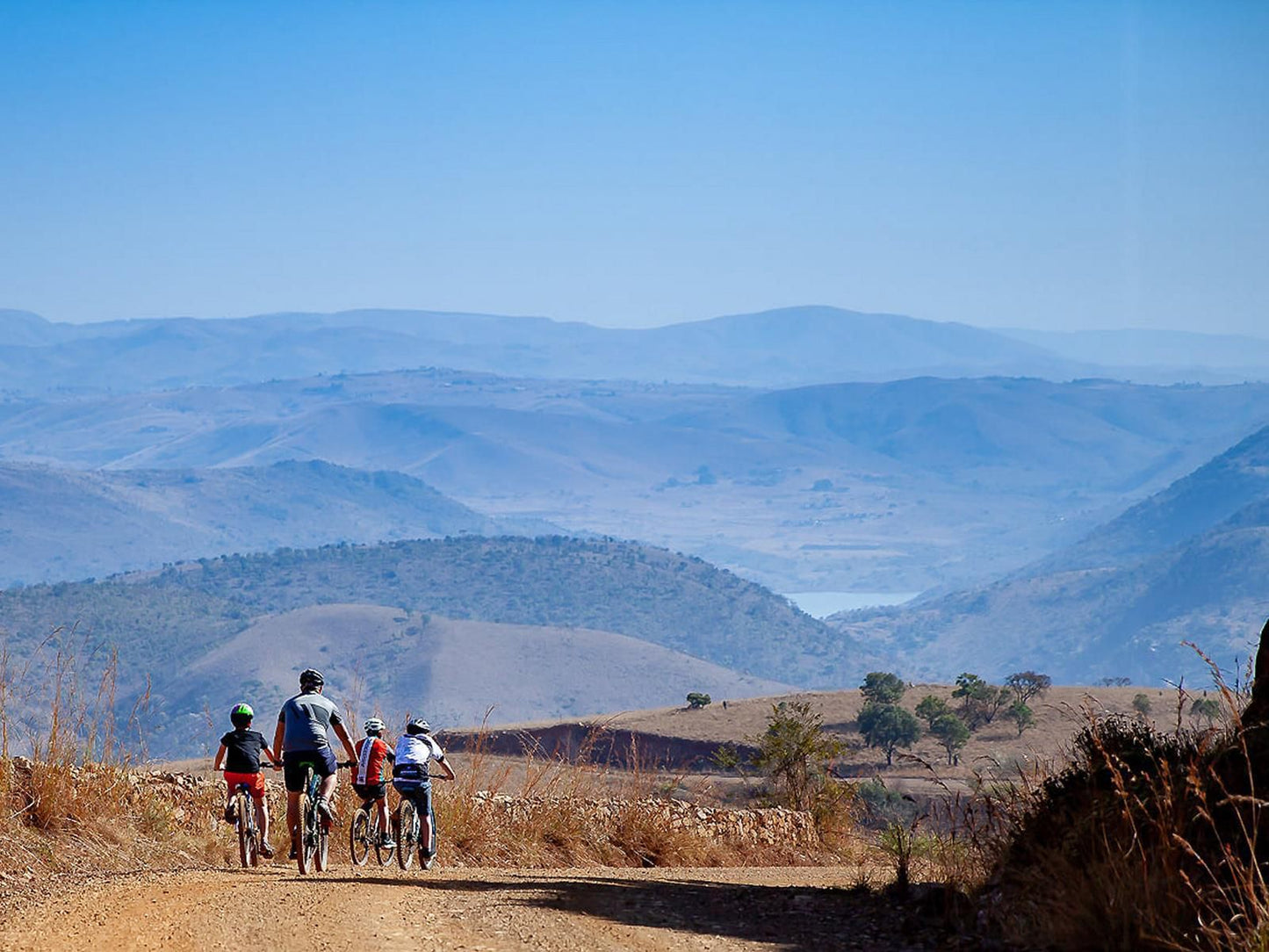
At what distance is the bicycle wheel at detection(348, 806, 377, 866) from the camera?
11602mm

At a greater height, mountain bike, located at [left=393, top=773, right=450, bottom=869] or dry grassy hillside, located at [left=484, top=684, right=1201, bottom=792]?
mountain bike, located at [left=393, top=773, right=450, bottom=869]

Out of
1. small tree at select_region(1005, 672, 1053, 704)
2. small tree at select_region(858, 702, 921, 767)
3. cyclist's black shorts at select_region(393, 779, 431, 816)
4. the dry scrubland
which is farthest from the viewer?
small tree at select_region(1005, 672, 1053, 704)

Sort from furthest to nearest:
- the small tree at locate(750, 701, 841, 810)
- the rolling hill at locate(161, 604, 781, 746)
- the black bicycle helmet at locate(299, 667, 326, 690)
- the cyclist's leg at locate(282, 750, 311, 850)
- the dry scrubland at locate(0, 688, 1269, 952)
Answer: the rolling hill at locate(161, 604, 781, 746) → the small tree at locate(750, 701, 841, 810) → the black bicycle helmet at locate(299, 667, 326, 690) → the cyclist's leg at locate(282, 750, 311, 850) → the dry scrubland at locate(0, 688, 1269, 952)

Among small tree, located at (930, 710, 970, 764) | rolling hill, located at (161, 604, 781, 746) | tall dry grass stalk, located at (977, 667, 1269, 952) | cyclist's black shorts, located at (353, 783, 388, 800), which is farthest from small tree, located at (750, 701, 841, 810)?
rolling hill, located at (161, 604, 781, 746)

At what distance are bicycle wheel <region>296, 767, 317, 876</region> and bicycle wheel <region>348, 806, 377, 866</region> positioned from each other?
380mm

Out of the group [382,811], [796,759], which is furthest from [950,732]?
[382,811]

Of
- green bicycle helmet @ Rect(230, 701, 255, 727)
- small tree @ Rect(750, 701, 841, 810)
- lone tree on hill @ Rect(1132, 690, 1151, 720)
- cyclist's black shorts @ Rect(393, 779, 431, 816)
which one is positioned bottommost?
lone tree on hill @ Rect(1132, 690, 1151, 720)

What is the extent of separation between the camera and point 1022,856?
28.6 ft

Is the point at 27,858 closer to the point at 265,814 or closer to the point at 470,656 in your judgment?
the point at 265,814

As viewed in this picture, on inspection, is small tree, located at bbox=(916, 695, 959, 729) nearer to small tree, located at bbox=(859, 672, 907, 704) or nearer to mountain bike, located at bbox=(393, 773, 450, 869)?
small tree, located at bbox=(859, 672, 907, 704)

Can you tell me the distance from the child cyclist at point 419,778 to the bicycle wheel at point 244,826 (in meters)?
1.14

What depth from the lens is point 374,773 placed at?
38.2 ft

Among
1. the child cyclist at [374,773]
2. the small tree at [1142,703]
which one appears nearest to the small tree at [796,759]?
the child cyclist at [374,773]

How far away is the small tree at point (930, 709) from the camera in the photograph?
2347 inches
